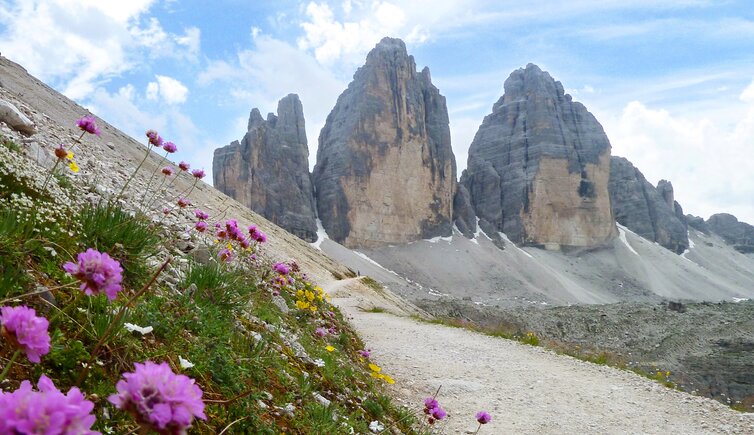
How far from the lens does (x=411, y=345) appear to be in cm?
1342

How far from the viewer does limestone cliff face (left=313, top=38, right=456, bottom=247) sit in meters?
94.4

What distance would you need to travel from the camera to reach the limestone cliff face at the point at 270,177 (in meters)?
90.1

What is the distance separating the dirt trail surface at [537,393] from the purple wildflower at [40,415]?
22.0 feet

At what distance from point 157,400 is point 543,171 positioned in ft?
389

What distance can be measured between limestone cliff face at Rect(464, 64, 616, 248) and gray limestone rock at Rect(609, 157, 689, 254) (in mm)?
21508

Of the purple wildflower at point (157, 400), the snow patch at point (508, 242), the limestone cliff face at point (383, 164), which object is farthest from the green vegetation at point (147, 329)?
the snow patch at point (508, 242)

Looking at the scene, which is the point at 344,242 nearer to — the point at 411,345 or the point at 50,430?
the point at 411,345

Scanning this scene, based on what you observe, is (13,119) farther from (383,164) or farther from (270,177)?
(383,164)

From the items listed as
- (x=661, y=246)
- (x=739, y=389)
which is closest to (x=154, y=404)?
(x=739, y=389)

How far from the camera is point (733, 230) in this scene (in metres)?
162

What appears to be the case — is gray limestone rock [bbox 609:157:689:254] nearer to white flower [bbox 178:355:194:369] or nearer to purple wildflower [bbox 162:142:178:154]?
purple wildflower [bbox 162:142:178:154]

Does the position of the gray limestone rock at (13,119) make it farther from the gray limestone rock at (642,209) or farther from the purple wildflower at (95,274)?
the gray limestone rock at (642,209)

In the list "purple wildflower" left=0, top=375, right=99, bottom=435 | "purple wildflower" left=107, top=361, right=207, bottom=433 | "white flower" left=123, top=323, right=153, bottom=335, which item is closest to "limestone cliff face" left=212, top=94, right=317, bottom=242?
"white flower" left=123, top=323, right=153, bottom=335

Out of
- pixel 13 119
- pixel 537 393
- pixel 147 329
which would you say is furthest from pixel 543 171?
pixel 147 329
